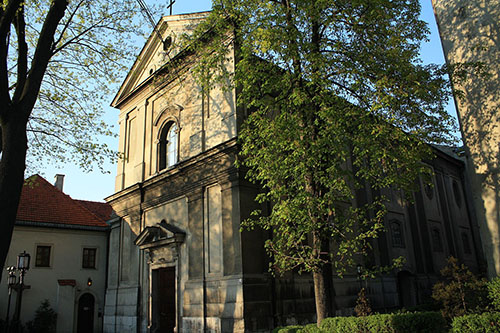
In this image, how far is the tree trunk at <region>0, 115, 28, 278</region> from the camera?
23.5 ft

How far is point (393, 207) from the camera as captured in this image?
19.9 meters

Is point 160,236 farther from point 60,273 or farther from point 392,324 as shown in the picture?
point 392,324

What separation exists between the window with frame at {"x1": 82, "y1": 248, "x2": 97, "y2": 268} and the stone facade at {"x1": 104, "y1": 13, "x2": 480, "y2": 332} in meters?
1.99

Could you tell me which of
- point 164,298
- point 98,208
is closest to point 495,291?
point 164,298

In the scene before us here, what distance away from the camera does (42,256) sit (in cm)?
1948

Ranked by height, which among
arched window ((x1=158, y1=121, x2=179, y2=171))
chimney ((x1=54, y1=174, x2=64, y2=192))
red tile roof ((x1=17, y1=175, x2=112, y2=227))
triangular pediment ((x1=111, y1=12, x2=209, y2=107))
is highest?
triangular pediment ((x1=111, y1=12, x2=209, y2=107))

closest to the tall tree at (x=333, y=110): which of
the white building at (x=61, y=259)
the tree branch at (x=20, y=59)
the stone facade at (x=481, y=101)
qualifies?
the stone facade at (x=481, y=101)

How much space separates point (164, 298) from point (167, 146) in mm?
6325

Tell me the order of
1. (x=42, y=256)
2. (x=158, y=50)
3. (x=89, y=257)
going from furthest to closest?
(x=89, y=257)
(x=42, y=256)
(x=158, y=50)

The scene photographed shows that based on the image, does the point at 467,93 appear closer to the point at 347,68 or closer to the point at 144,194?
the point at 347,68

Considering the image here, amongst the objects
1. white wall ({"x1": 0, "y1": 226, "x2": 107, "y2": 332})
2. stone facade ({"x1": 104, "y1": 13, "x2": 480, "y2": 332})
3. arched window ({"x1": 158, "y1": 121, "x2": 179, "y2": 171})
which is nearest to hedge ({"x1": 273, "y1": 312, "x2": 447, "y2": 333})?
stone facade ({"x1": 104, "y1": 13, "x2": 480, "y2": 332})

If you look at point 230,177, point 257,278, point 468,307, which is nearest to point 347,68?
point 230,177

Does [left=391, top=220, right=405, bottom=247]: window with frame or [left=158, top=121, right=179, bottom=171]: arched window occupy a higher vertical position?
[left=158, top=121, right=179, bottom=171]: arched window

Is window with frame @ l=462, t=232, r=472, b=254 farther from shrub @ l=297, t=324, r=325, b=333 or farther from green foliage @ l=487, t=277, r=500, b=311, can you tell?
shrub @ l=297, t=324, r=325, b=333
